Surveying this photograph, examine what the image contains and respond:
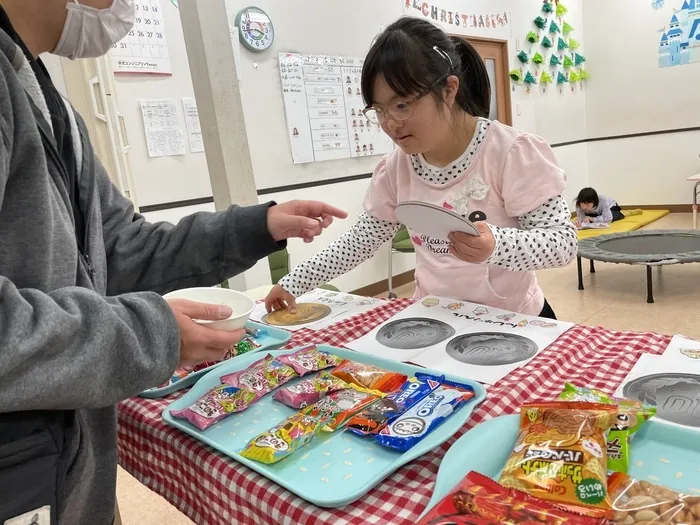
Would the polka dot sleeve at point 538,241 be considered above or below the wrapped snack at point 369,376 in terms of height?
above

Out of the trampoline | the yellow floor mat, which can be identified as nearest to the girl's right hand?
the trampoline

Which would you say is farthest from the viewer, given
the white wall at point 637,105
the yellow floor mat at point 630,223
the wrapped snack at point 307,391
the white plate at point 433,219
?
the white wall at point 637,105

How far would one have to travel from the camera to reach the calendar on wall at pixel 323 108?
3701 millimetres

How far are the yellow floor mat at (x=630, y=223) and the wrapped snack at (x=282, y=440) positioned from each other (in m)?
4.59

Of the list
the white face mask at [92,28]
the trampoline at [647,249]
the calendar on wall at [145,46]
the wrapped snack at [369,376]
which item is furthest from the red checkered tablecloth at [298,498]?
the trampoline at [647,249]

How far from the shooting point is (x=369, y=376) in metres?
0.86

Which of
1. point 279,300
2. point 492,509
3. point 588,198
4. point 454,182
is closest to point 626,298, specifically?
point 588,198

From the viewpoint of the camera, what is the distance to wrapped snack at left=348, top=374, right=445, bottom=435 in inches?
28.1

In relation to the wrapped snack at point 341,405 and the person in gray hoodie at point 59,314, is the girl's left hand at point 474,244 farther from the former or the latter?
the person in gray hoodie at point 59,314

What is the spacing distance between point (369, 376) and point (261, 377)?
0.63 ft

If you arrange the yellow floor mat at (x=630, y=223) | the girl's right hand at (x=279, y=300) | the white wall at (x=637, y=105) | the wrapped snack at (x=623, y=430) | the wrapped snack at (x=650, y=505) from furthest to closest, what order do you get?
the white wall at (x=637, y=105), the yellow floor mat at (x=630, y=223), the girl's right hand at (x=279, y=300), the wrapped snack at (x=623, y=430), the wrapped snack at (x=650, y=505)

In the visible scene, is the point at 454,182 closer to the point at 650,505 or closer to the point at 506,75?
the point at 650,505

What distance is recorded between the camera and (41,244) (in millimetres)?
607

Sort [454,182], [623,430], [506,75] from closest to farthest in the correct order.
→ [623,430] < [454,182] < [506,75]
